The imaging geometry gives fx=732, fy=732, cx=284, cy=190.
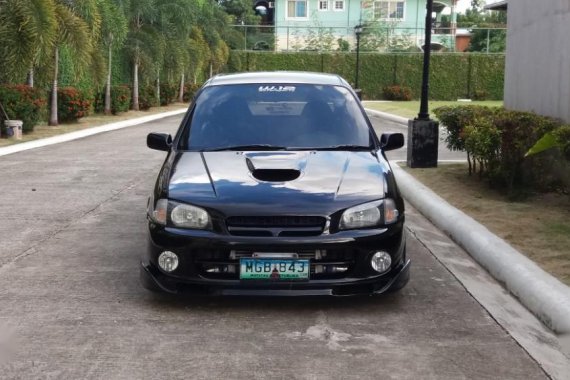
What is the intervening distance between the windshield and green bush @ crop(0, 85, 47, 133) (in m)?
14.4

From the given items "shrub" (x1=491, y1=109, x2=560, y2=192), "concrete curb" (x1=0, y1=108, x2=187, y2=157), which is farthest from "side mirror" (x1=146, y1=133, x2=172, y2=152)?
"concrete curb" (x1=0, y1=108, x2=187, y2=157)

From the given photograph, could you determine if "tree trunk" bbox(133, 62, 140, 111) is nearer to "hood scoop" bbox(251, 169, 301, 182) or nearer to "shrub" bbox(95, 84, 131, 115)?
"shrub" bbox(95, 84, 131, 115)

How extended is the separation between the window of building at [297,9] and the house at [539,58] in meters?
58.4

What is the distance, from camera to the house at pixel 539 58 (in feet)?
31.7

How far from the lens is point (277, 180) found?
5.30 m

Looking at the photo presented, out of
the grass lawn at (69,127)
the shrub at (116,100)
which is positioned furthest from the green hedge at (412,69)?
the shrub at (116,100)

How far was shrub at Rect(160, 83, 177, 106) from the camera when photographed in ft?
137

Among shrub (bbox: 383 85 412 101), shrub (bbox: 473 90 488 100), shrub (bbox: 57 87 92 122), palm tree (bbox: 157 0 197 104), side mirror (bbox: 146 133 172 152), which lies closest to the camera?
side mirror (bbox: 146 133 172 152)

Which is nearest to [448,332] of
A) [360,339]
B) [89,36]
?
[360,339]

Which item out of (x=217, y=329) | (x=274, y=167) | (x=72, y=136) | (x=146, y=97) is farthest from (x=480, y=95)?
(x=217, y=329)

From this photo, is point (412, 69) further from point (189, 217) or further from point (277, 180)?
point (189, 217)

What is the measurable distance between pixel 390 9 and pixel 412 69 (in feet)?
52.9

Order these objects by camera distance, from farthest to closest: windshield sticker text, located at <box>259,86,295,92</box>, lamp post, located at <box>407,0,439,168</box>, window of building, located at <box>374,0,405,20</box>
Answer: window of building, located at <box>374,0,405,20</box>
lamp post, located at <box>407,0,439,168</box>
windshield sticker text, located at <box>259,86,295,92</box>

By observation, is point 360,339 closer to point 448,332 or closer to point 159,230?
point 448,332
